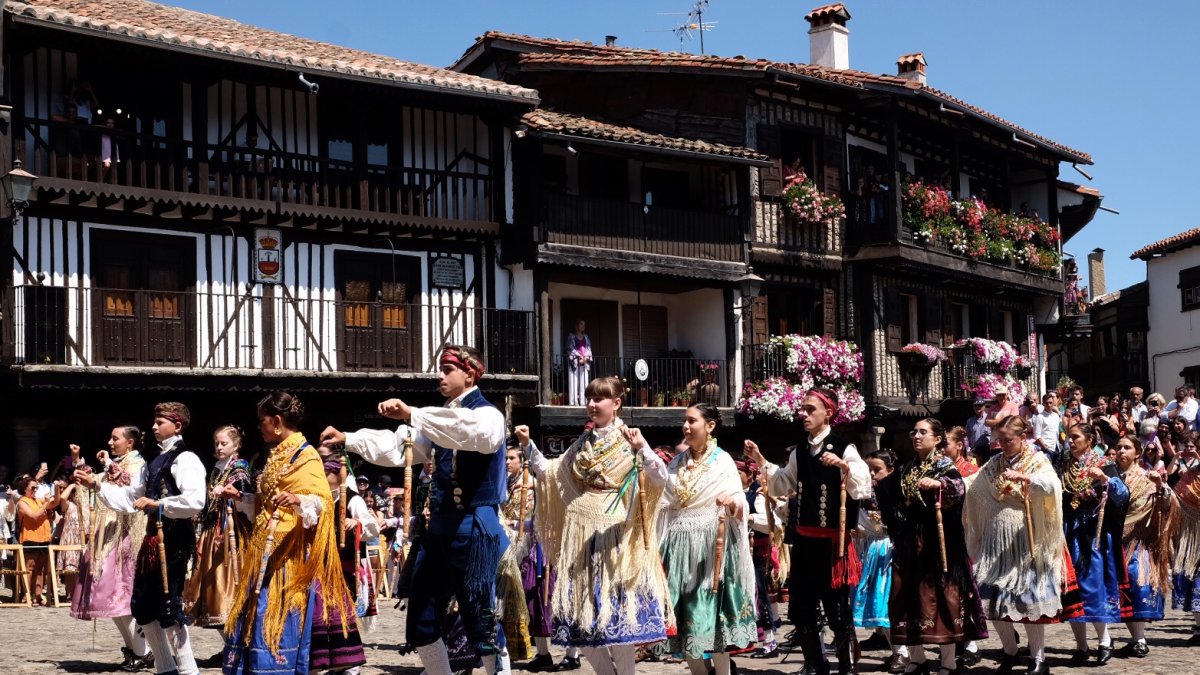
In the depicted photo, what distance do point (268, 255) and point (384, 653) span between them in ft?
35.5

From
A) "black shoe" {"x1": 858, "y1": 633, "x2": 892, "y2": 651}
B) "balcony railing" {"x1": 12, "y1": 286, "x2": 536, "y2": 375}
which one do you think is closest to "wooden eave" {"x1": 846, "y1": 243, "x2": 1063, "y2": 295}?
"balcony railing" {"x1": 12, "y1": 286, "x2": 536, "y2": 375}

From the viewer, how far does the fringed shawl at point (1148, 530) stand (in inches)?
519

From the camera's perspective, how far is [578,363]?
26.0 metres

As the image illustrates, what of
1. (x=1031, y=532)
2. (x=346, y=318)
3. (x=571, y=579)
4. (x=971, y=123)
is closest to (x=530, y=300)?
(x=346, y=318)

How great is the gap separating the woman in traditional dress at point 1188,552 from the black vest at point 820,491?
16.2 feet

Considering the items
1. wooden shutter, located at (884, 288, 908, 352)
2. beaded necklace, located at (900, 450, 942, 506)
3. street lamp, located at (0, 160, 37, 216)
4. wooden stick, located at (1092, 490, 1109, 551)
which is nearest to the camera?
beaded necklace, located at (900, 450, 942, 506)

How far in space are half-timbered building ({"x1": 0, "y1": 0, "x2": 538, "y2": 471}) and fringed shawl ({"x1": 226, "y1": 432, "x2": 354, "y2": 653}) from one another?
41.5ft

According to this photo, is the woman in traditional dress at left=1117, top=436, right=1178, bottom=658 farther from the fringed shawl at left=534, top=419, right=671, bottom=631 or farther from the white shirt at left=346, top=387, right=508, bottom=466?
the white shirt at left=346, top=387, right=508, bottom=466

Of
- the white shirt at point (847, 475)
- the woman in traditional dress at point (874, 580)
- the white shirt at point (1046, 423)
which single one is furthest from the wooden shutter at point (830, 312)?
the white shirt at point (847, 475)

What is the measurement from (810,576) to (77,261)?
46.9 feet

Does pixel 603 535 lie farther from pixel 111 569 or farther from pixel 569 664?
pixel 111 569

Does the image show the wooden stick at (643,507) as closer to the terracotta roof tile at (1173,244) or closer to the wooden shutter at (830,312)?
the wooden shutter at (830,312)

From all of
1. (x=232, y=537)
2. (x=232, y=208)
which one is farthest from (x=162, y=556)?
(x=232, y=208)

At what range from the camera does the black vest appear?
10.3 metres
